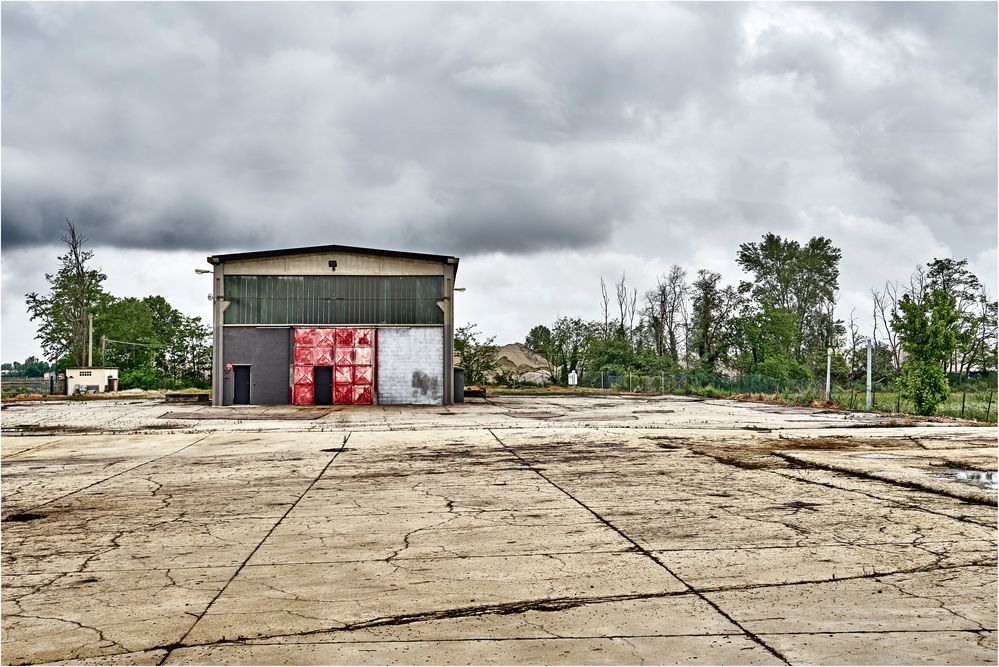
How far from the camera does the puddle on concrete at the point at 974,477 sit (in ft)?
35.8

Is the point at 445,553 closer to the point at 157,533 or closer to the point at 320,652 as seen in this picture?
the point at 320,652

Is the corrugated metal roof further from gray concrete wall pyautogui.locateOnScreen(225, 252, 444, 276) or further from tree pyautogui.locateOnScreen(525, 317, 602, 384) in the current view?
tree pyautogui.locateOnScreen(525, 317, 602, 384)

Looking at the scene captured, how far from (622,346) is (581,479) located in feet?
172

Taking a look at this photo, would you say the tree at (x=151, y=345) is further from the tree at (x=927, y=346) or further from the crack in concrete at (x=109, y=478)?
the tree at (x=927, y=346)

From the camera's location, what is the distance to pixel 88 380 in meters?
51.1

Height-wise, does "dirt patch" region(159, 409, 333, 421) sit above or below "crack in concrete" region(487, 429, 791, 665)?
below

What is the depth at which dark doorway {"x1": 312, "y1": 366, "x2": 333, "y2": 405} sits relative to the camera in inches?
1387

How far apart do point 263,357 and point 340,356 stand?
3.68 metres

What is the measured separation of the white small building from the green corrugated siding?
22540 mm

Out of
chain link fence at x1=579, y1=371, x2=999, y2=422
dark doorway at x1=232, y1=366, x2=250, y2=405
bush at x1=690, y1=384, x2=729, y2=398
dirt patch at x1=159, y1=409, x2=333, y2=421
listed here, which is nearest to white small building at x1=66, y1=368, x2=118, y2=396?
dark doorway at x1=232, y1=366, x2=250, y2=405

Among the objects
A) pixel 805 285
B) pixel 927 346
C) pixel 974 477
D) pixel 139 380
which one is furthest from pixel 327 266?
pixel 805 285

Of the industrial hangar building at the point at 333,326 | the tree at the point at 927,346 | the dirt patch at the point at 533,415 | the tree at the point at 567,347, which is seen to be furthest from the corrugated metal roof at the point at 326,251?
the tree at the point at 567,347

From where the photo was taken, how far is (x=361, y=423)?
23.3 metres

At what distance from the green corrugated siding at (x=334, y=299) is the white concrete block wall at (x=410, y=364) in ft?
2.10
